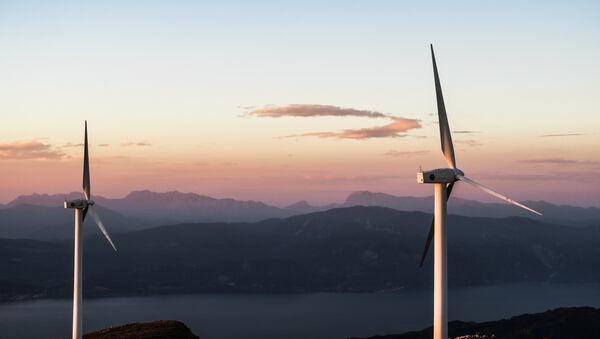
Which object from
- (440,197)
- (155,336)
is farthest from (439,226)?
(155,336)

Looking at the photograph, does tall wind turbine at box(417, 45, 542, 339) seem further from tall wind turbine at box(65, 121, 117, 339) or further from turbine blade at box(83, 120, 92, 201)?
turbine blade at box(83, 120, 92, 201)

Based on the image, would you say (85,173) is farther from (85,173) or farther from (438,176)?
(438,176)

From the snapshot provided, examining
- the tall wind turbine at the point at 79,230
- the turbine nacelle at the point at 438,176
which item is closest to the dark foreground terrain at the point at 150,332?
the tall wind turbine at the point at 79,230

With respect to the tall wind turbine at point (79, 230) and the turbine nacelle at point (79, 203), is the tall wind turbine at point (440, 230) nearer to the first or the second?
the tall wind turbine at point (79, 230)

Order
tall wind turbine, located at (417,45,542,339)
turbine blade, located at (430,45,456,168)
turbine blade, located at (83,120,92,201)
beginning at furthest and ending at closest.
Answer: turbine blade, located at (83,120,92,201) < turbine blade, located at (430,45,456,168) < tall wind turbine, located at (417,45,542,339)

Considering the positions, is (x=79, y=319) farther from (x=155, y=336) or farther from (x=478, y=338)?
(x=478, y=338)

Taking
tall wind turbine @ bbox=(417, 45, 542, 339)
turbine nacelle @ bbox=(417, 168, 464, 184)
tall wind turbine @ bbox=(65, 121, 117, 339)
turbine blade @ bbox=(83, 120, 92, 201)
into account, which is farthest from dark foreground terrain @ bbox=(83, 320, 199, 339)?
turbine nacelle @ bbox=(417, 168, 464, 184)
